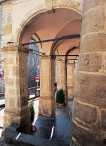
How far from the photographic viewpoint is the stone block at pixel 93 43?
1.52 metres

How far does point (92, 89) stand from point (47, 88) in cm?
569

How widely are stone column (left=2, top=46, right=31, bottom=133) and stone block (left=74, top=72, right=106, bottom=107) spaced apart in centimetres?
321

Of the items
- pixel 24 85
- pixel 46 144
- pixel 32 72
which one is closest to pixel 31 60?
pixel 32 72

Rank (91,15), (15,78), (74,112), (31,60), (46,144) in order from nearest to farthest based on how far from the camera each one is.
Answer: (91,15) < (74,112) < (46,144) < (15,78) < (31,60)

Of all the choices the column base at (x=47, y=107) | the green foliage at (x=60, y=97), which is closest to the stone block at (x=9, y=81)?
the column base at (x=47, y=107)

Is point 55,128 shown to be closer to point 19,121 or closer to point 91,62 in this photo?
point 19,121

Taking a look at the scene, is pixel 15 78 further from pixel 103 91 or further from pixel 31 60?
pixel 31 60

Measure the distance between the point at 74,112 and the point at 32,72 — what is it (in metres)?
26.1

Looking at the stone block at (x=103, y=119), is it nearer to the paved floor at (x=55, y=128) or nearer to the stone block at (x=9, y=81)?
the paved floor at (x=55, y=128)

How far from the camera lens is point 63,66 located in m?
9.90

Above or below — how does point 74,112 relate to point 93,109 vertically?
below

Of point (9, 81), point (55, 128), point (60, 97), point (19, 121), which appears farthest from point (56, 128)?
point (60, 97)

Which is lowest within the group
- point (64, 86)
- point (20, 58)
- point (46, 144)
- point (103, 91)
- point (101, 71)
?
point (46, 144)

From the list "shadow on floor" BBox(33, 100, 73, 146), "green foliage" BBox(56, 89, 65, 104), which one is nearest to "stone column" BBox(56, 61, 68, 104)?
"green foliage" BBox(56, 89, 65, 104)
